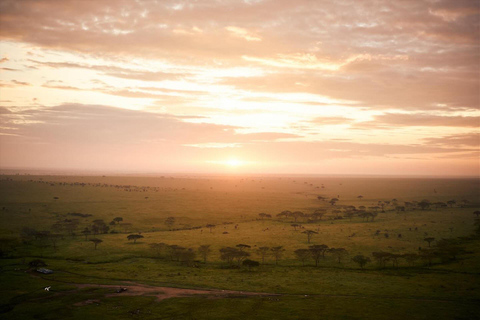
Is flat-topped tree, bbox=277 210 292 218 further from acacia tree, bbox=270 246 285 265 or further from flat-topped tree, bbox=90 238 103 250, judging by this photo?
flat-topped tree, bbox=90 238 103 250

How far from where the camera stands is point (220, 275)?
7112 centimetres

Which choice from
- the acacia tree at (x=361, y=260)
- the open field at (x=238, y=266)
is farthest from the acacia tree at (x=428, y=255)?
the acacia tree at (x=361, y=260)

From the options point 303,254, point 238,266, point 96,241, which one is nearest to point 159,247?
point 96,241

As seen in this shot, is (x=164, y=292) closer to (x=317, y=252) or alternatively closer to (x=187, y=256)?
(x=187, y=256)

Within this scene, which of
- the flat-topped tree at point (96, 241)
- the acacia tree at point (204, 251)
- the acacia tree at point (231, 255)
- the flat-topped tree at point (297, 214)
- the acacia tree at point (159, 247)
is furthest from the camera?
the flat-topped tree at point (297, 214)

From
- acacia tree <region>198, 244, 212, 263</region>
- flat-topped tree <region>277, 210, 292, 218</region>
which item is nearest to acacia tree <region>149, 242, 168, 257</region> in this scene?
acacia tree <region>198, 244, 212, 263</region>

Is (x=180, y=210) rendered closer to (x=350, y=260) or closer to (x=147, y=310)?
(x=350, y=260)

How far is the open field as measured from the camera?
174ft

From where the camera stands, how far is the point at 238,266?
3073 inches

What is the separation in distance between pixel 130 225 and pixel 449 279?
344 ft

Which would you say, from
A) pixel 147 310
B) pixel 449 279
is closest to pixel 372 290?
pixel 449 279

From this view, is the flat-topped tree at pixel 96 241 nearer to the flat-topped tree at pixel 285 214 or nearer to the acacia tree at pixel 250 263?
the acacia tree at pixel 250 263

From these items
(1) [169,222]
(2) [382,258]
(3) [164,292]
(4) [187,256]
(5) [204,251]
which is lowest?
(3) [164,292]

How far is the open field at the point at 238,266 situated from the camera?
52906mm
